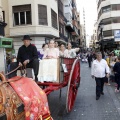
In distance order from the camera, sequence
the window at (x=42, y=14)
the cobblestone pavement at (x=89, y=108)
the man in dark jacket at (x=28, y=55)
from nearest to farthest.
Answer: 1. the man in dark jacket at (x=28, y=55)
2. the cobblestone pavement at (x=89, y=108)
3. the window at (x=42, y=14)

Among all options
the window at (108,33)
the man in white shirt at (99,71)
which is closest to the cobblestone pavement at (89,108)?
the man in white shirt at (99,71)

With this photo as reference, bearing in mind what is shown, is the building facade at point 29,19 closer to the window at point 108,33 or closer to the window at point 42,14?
the window at point 42,14

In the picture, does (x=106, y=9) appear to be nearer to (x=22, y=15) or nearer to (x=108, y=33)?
(x=108, y=33)

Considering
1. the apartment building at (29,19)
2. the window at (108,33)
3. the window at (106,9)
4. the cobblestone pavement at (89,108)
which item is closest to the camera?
the cobblestone pavement at (89,108)

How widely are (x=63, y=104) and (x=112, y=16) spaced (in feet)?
161

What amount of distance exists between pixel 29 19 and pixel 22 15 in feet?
2.89

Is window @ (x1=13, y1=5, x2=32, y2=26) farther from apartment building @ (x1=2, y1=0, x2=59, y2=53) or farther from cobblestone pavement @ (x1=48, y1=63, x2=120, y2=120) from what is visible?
cobblestone pavement @ (x1=48, y1=63, x2=120, y2=120)

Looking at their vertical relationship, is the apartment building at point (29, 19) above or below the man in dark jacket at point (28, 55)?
above

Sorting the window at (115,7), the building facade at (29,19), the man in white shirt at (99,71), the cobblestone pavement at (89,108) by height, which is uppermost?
the window at (115,7)

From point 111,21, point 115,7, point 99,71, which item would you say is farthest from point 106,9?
point 99,71

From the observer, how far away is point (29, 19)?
26.0m

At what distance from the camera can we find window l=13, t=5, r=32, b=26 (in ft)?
85.1

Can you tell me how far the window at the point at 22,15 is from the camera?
2595 cm

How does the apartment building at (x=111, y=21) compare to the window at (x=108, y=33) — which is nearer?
the apartment building at (x=111, y=21)
